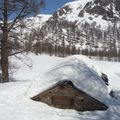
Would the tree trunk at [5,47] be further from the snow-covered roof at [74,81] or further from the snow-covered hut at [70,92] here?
the snow-covered hut at [70,92]

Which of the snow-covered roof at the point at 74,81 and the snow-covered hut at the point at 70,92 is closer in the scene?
the snow-covered hut at the point at 70,92

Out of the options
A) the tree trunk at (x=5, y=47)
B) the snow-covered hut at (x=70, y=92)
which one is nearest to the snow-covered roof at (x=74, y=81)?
the snow-covered hut at (x=70, y=92)

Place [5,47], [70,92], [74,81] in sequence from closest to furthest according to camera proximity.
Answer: [70,92] < [74,81] < [5,47]

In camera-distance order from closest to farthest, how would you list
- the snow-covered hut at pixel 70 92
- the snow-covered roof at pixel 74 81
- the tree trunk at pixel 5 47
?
1. the snow-covered hut at pixel 70 92
2. the snow-covered roof at pixel 74 81
3. the tree trunk at pixel 5 47

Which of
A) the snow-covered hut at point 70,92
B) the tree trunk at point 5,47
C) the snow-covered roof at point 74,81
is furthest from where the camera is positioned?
the tree trunk at point 5,47

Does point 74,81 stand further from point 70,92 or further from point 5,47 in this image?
point 5,47

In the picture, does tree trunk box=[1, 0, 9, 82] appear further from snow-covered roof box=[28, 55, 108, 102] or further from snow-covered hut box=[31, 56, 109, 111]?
snow-covered hut box=[31, 56, 109, 111]

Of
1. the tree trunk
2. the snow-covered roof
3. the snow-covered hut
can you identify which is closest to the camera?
the snow-covered hut

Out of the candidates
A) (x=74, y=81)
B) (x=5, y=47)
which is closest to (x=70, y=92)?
(x=74, y=81)

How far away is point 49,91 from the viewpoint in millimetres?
15109

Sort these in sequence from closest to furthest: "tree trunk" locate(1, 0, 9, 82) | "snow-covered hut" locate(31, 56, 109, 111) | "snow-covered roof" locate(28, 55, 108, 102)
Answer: "snow-covered hut" locate(31, 56, 109, 111) < "snow-covered roof" locate(28, 55, 108, 102) < "tree trunk" locate(1, 0, 9, 82)

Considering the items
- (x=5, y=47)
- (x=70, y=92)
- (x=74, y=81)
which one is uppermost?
(x=5, y=47)

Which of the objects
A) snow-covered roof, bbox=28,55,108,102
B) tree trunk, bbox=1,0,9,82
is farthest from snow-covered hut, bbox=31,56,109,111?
tree trunk, bbox=1,0,9,82

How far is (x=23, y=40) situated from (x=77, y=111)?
32.7ft
